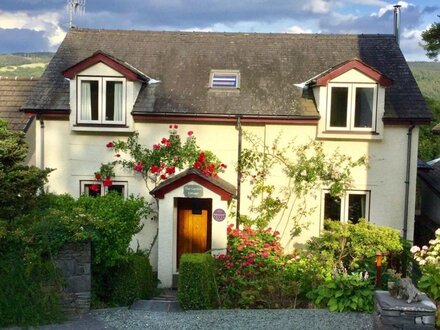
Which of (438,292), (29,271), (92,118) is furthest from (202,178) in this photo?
(438,292)

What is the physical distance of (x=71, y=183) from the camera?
15.8m

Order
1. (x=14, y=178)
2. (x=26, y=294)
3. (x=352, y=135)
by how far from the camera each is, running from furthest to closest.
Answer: (x=352, y=135)
(x=14, y=178)
(x=26, y=294)

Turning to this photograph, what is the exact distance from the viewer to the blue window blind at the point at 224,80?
1627 cm

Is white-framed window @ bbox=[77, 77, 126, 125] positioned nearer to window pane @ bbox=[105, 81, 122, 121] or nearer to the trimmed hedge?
window pane @ bbox=[105, 81, 122, 121]

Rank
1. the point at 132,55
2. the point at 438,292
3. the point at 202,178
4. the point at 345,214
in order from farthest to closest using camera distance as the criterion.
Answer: the point at 132,55 → the point at 345,214 → the point at 202,178 → the point at 438,292

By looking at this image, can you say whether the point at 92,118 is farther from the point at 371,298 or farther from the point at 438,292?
the point at 438,292

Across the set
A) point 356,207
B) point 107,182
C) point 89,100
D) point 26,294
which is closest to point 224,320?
point 26,294

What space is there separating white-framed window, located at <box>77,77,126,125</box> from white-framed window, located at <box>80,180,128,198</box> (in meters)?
1.81

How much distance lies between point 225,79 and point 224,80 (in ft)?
0.22

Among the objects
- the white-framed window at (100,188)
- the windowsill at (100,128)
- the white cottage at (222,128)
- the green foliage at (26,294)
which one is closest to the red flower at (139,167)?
the white cottage at (222,128)

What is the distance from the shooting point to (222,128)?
15.5m

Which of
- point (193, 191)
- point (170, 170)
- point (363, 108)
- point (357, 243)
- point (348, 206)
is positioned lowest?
point (357, 243)

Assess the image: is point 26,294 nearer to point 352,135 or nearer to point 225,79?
point 225,79

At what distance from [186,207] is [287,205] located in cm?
297
